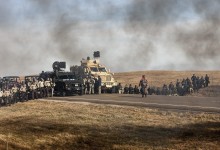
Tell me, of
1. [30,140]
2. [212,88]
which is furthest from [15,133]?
[212,88]

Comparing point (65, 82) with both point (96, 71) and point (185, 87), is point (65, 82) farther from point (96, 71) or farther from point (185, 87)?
point (185, 87)

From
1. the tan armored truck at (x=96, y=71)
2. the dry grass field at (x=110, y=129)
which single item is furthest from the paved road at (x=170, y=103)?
the tan armored truck at (x=96, y=71)

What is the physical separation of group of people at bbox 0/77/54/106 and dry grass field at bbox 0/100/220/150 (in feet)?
14.5

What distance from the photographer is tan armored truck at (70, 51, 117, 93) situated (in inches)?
1543

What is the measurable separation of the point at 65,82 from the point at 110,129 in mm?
16705

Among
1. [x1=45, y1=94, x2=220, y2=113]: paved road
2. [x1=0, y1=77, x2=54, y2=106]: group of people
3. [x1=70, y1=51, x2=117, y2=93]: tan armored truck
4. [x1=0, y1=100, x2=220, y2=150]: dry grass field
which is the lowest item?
[x1=0, y1=100, x2=220, y2=150]: dry grass field

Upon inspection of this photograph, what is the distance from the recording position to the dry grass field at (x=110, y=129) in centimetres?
1549

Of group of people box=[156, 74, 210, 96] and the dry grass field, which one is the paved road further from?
group of people box=[156, 74, 210, 96]

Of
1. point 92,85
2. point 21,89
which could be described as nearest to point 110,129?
point 21,89

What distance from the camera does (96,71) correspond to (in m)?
39.9

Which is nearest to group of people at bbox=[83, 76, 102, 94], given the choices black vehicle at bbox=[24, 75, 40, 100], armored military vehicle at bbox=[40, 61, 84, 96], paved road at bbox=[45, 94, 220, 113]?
armored military vehicle at bbox=[40, 61, 84, 96]

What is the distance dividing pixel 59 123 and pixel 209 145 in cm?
807

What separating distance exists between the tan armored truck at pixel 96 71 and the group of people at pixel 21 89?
773 cm

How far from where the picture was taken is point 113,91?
129ft
